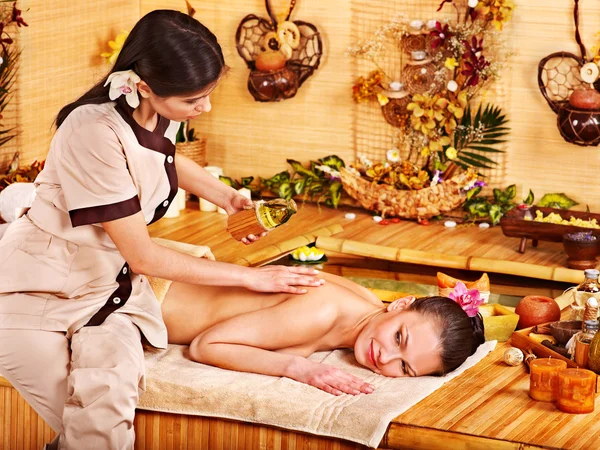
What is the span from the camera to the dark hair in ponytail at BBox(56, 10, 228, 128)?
2.98m

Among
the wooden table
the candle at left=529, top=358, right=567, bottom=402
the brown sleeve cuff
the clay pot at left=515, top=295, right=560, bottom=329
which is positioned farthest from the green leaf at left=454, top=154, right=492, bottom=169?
the brown sleeve cuff

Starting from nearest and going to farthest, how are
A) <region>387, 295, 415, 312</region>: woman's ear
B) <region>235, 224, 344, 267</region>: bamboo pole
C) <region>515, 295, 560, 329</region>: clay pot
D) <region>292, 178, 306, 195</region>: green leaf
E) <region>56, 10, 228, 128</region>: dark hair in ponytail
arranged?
<region>56, 10, 228, 128</region>: dark hair in ponytail → <region>387, 295, 415, 312</region>: woman's ear → <region>515, 295, 560, 329</region>: clay pot → <region>235, 224, 344, 267</region>: bamboo pole → <region>292, 178, 306, 195</region>: green leaf

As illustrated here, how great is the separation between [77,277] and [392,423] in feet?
3.53

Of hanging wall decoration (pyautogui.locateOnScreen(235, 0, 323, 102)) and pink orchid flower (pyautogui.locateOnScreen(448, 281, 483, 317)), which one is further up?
hanging wall decoration (pyautogui.locateOnScreen(235, 0, 323, 102))

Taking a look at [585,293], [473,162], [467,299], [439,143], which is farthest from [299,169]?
[467,299]

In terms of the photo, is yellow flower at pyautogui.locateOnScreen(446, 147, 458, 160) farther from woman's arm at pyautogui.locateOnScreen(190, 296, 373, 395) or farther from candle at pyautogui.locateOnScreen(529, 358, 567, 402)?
candle at pyautogui.locateOnScreen(529, 358, 567, 402)

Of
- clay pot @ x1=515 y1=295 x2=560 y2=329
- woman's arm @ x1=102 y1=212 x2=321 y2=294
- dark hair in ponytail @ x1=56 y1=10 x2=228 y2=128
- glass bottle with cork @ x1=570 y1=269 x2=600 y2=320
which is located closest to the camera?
dark hair in ponytail @ x1=56 y1=10 x2=228 y2=128

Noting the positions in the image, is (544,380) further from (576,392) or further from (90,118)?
(90,118)

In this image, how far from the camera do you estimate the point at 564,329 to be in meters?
3.75

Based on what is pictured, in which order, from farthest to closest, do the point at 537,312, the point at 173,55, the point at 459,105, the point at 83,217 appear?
1. the point at 459,105
2. the point at 537,312
3. the point at 83,217
4. the point at 173,55

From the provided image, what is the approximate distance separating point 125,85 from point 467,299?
1393 mm

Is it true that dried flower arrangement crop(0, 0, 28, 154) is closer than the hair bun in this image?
No

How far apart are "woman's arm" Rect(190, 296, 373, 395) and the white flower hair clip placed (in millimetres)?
834

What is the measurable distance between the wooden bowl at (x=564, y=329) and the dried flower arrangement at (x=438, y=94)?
2034mm
